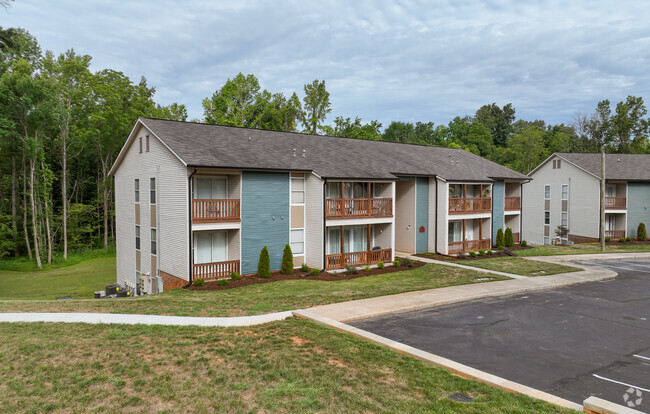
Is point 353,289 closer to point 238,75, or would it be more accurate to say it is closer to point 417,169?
point 417,169

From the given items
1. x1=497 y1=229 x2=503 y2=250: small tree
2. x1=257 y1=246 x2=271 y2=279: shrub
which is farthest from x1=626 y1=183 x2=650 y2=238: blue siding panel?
x1=257 y1=246 x2=271 y2=279: shrub

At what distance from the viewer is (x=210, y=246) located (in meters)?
20.3

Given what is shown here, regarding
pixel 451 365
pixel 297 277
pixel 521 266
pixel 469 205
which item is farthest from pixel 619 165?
pixel 451 365

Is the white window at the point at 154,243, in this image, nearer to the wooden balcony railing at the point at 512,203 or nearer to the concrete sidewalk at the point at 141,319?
the concrete sidewalk at the point at 141,319

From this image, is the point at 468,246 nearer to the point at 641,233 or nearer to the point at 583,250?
the point at 583,250

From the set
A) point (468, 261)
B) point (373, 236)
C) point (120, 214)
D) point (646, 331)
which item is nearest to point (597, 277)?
point (468, 261)

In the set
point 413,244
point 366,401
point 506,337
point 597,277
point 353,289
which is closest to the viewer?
point 366,401

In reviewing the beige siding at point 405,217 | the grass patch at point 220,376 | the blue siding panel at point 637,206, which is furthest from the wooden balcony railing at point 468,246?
the grass patch at point 220,376

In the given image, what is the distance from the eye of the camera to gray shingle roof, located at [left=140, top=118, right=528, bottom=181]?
2012cm

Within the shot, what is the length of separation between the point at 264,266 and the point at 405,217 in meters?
11.9

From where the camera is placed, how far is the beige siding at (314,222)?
70.7ft

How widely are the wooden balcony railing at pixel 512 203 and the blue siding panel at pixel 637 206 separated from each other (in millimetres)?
11911

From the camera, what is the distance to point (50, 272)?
34.1 meters

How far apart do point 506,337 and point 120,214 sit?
77.5 feet
